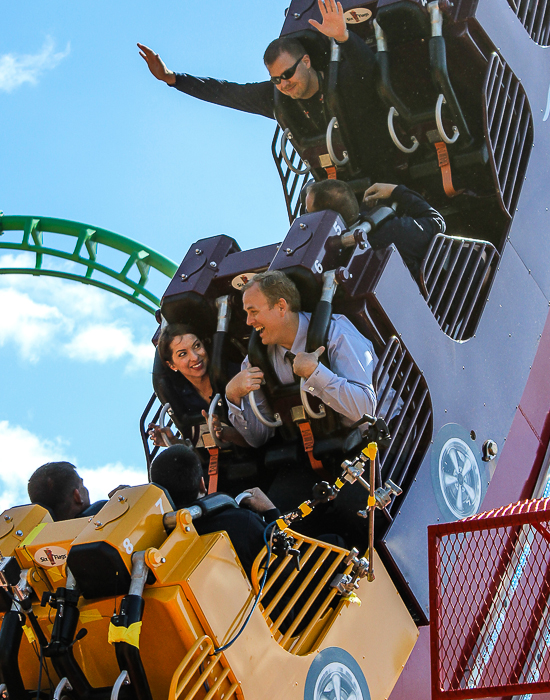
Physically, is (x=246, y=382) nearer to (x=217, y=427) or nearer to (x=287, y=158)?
(x=217, y=427)

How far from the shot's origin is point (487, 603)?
3543 millimetres

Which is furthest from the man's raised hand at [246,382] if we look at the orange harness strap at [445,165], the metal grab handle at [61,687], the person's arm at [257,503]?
the orange harness strap at [445,165]

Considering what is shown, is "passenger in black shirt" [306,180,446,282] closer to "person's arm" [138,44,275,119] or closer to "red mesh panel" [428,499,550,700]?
"red mesh panel" [428,499,550,700]

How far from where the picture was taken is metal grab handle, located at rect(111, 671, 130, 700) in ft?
7.13

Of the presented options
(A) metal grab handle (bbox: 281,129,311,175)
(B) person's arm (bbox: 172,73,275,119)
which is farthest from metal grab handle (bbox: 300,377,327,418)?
(B) person's arm (bbox: 172,73,275,119)

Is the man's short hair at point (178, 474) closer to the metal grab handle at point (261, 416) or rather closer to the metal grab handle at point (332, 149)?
the metal grab handle at point (261, 416)

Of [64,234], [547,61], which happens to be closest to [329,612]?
A: [547,61]

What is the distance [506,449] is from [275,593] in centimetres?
170

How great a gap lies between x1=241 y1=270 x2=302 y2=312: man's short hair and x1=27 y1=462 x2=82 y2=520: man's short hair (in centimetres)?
102

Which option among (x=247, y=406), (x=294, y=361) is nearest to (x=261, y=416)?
(x=247, y=406)

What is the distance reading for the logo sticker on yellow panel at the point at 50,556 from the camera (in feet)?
8.41

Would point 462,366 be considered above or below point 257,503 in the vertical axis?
above

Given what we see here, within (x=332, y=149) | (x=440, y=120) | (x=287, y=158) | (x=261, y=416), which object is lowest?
(x=261, y=416)

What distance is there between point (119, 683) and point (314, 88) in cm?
347
